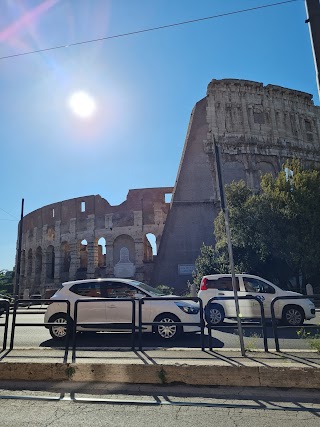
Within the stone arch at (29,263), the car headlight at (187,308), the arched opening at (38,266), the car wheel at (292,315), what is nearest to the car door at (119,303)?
the car headlight at (187,308)

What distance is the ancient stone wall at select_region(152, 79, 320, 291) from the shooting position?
28031mm

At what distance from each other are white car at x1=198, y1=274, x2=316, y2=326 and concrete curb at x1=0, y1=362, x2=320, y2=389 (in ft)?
13.6

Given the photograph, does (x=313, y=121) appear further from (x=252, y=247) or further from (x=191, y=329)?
(x=191, y=329)

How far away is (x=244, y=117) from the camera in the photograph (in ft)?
112

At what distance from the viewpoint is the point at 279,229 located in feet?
62.8

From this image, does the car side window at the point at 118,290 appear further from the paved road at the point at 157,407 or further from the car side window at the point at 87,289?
the paved road at the point at 157,407

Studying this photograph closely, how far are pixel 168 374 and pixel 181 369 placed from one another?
201 mm

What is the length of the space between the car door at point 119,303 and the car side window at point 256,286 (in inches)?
163

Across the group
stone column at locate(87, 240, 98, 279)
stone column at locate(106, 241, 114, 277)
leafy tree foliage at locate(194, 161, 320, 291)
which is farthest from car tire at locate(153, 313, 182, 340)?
stone column at locate(87, 240, 98, 279)

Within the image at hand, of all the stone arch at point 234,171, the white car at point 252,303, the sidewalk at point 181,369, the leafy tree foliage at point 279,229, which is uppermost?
the stone arch at point 234,171

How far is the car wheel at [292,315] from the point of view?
9484 mm

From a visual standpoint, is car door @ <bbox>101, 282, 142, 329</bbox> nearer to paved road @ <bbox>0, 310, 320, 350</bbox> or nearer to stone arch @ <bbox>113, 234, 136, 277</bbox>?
paved road @ <bbox>0, 310, 320, 350</bbox>

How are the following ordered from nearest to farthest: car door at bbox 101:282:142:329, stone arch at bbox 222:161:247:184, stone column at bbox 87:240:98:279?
1. car door at bbox 101:282:142:329
2. stone arch at bbox 222:161:247:184
3. stone column at bbox 87:240:98:279

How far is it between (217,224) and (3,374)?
2032 centimetres
